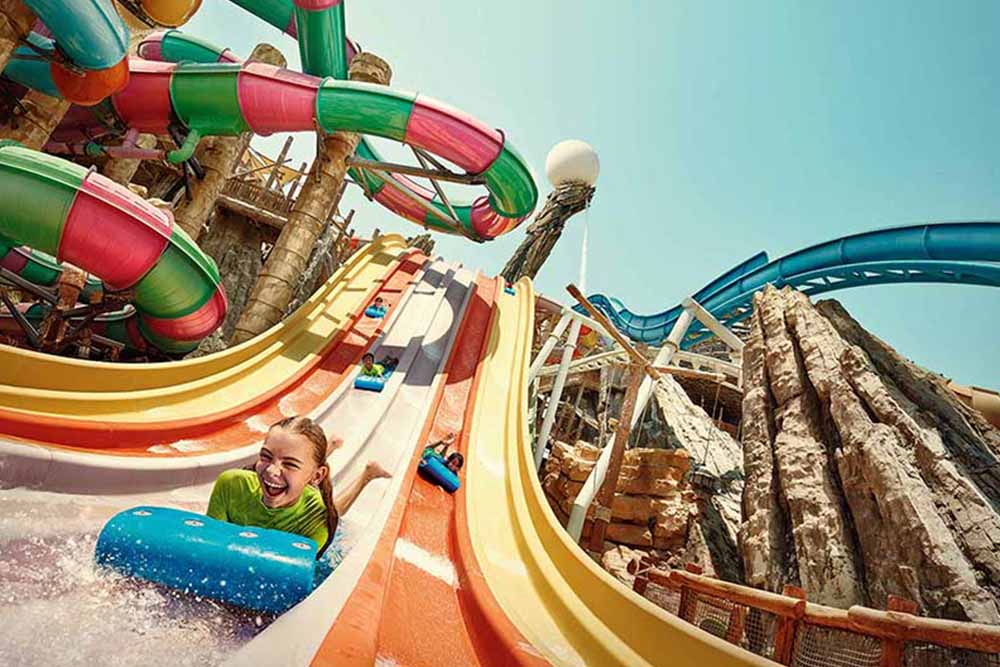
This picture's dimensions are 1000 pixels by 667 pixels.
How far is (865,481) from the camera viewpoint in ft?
12.7

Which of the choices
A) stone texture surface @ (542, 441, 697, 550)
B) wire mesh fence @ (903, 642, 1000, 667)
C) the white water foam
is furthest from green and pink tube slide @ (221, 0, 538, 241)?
wire mesh fence @ (903, 642, 1000, 667)

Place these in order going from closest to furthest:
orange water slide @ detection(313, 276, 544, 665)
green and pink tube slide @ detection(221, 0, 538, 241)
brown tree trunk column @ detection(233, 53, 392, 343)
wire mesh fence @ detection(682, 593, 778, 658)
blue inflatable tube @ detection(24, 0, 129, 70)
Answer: orange water slide @ detection(313, 276, 544, 665)
wire mesh fence @ detection(682, 593, 778, 658)
blue inflatable tube @ detection(24, 0, 129, 70)
green and pink tube slide @ detection(221, 0, 538, 241)
brown tree trunk column @ detection(233, 53, 392, 343)

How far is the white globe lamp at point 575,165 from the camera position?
36.6ft

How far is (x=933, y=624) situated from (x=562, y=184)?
10464 mm

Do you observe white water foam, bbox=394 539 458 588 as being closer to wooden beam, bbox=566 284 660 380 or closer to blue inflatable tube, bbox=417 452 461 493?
→ blue inflatable tube, bbox=417 452 461 493

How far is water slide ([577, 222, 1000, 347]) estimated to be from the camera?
6.03 m

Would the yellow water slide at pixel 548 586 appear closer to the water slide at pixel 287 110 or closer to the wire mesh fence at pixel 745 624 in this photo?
the wire mesh fence at pixel 745 624

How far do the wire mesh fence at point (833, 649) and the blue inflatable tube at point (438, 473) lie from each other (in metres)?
2.18

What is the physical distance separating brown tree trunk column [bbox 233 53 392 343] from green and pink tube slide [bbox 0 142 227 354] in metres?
1.39

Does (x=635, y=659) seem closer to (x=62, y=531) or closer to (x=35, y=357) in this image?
(x=62, y=531)

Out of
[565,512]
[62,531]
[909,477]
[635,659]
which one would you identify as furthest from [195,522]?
[565,512]

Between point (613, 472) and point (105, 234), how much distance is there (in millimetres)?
6618

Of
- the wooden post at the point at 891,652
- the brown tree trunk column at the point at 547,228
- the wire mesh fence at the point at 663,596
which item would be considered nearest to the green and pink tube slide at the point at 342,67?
the brown tree trunk column at the point at 547,228

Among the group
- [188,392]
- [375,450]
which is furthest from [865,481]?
[188,392]
